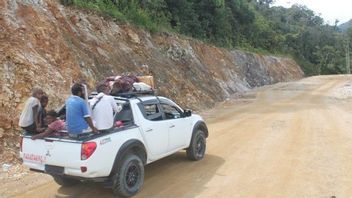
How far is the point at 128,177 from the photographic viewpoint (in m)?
7.45

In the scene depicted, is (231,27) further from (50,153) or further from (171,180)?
(50,153)

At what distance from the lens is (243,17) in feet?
140

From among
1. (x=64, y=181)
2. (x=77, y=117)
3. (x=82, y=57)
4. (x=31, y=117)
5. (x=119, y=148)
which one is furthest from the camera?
(x=82, y=57)

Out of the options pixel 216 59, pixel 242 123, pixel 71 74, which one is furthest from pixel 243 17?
pixel 71 74

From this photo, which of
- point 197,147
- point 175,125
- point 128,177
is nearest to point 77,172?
point 128,177

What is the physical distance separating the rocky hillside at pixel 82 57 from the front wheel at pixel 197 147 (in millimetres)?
4413

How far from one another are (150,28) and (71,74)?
983 cm

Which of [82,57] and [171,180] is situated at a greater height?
[82,57]

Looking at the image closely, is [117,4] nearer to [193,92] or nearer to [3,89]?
[193,92]

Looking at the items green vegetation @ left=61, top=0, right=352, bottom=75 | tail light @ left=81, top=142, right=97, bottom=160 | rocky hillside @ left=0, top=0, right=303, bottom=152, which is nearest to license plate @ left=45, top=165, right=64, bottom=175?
tail light @ left=81, top=142, right=97, bottom=160

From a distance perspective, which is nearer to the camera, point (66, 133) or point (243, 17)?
point (66, 133)

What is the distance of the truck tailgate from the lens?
6.71m

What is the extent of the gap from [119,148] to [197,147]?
3.12 metres

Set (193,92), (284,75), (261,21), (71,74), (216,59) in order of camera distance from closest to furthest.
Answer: (71,74) < (193,92) < (216,59) < (284,75) < (261,21)
